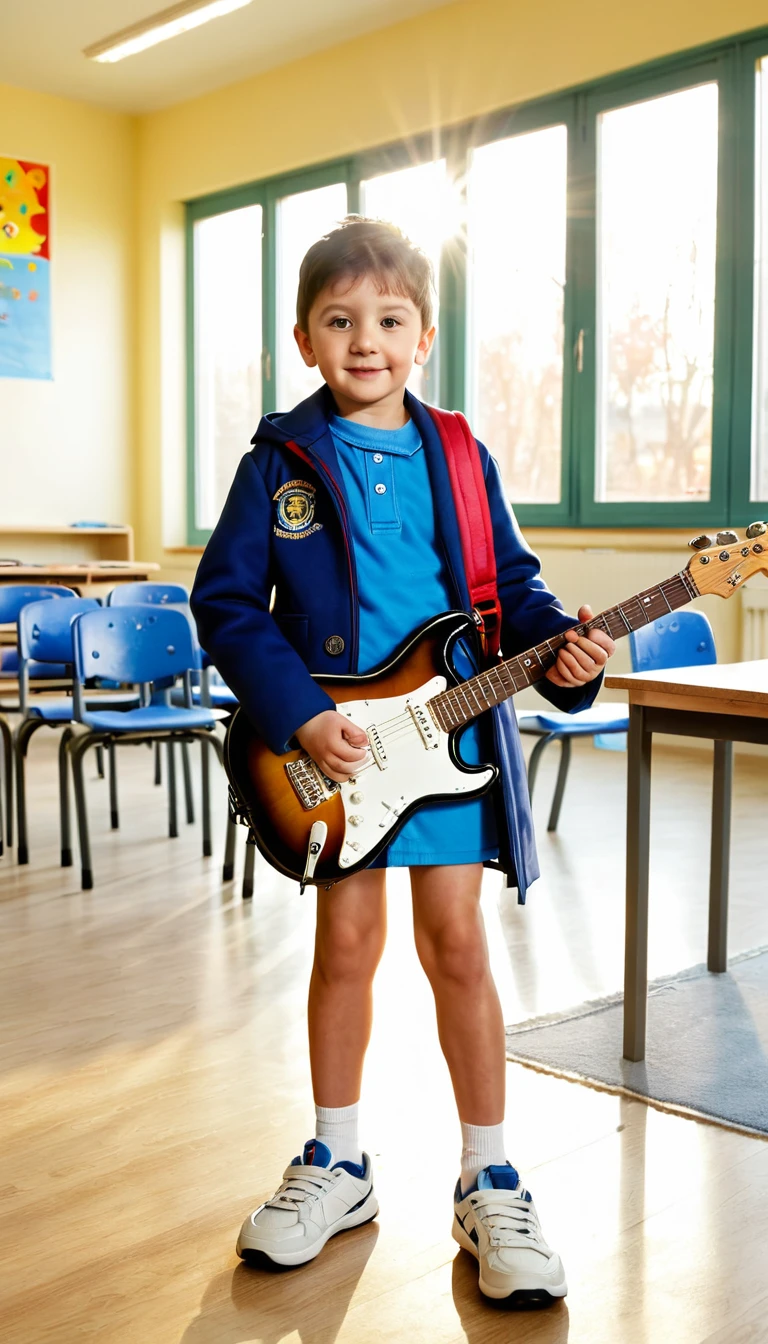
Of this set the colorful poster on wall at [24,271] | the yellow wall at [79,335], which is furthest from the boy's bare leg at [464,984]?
the colorful poster on wall at [24,271]

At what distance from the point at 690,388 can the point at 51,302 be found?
400cm

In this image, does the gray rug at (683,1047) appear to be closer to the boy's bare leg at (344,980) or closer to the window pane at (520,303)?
the boy's bare leg at (344,980)

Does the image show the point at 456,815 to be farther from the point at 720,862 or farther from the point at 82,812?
the point at 82,812

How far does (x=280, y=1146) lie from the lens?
1757 mm

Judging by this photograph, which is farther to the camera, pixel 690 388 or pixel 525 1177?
pixel 690 388

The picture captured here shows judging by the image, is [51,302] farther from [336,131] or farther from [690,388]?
[690,388]

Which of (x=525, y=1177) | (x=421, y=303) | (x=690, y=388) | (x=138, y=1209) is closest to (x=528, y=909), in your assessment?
(x=525, y=1177)

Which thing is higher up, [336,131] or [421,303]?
[336,131]

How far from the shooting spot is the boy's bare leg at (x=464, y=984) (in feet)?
4.78

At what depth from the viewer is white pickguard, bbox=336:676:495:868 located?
4.72 ft

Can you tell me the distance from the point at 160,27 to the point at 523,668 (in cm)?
584

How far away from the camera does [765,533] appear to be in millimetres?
1485

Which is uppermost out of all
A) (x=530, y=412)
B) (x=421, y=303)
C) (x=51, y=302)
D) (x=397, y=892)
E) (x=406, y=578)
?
(x=51, y=302)

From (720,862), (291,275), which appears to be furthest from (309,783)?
(291,275)
